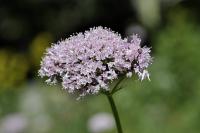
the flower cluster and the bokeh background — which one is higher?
the bokeh background

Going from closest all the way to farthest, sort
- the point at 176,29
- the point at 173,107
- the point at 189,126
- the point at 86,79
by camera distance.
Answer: the point at 86,79, the point at 189,126, the point at 173,107, the point at 176,29

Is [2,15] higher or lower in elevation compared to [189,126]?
higher

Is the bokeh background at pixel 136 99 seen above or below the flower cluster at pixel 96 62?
above

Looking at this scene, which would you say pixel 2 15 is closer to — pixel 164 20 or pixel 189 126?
pixel 164 20

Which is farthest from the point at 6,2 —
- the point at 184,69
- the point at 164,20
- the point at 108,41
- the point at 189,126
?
the point at 108,41

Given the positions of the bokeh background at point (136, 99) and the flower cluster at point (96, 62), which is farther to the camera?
the bokeh background at point (136, 99)

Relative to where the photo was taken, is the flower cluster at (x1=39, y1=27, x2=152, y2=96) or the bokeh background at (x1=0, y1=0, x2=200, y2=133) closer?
the flower cluster at (x1=39, y1=27, x2=152, y2=96)

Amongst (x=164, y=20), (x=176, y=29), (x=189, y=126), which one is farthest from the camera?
(x=164, y=20)

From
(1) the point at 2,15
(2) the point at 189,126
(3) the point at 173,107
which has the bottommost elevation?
(2) the point at 189,126
